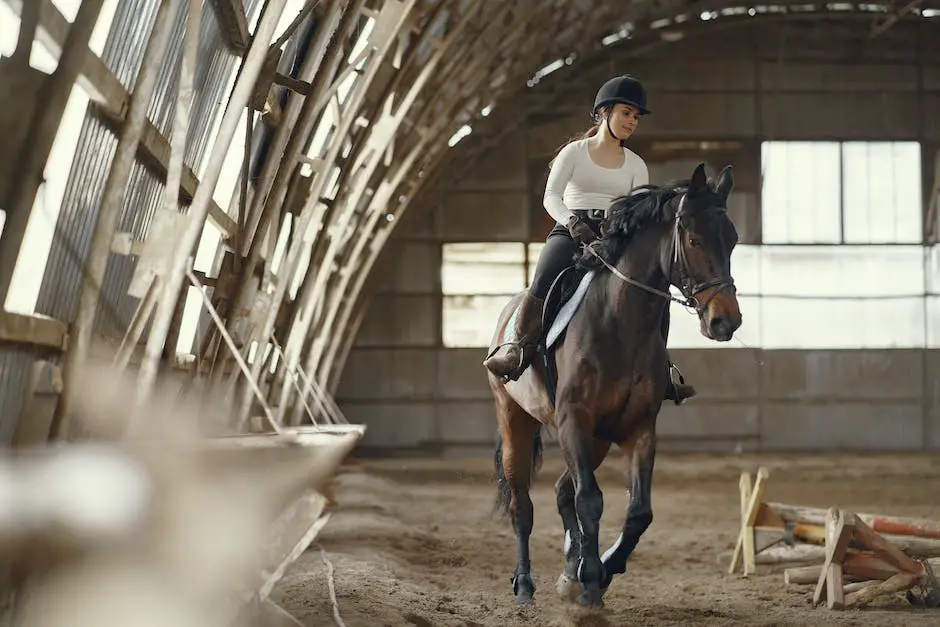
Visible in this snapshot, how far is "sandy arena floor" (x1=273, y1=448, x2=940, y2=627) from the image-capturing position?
6281 millimetres

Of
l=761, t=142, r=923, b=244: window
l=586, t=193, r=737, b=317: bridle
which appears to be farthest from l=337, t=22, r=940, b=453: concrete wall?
l=586, t=193, r=737, b=317: bridle

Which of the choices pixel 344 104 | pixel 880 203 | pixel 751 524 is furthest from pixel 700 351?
pixel 751 524

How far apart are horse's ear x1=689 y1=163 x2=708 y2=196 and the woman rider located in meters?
0.51

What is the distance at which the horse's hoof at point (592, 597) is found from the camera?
5.88 metres

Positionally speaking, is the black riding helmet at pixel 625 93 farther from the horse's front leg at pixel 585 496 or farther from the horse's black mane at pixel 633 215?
the horse's front leg at pixel 585 496

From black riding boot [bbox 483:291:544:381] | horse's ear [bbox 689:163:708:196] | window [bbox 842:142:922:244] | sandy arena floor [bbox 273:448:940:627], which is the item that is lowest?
sandy arena floor [bbox 273:448:940:627]

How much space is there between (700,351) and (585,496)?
640 inches

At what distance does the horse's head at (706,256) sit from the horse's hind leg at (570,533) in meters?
0.96

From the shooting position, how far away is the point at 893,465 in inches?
756

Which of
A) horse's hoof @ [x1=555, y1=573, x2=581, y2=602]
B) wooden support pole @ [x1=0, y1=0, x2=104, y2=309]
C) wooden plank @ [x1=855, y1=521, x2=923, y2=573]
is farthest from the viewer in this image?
wooden plank @ [x1=855, y1=521, x2=923, y2=573]

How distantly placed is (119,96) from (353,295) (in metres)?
12.4

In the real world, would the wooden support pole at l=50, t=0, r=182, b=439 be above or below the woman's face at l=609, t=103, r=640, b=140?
below

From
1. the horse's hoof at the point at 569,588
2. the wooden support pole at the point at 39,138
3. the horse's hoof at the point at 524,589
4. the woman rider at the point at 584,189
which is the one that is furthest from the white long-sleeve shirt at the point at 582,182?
the wooden support pole at the point at 39,138

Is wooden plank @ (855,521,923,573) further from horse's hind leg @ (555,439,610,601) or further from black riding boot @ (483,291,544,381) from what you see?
black riding boot @ (483,291,544,381)
